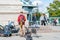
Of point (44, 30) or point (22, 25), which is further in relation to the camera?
point (44, 30)

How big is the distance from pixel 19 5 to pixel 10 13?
1.01 m

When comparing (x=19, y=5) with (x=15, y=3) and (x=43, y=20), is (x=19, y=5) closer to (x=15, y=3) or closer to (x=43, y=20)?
(x=15, y=3)

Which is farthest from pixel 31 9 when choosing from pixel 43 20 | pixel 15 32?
pixel 15 32

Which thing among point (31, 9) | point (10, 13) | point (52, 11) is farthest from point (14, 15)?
point (52, 11)

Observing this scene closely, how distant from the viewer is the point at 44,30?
19.0 m

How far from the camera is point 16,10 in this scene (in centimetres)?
2000

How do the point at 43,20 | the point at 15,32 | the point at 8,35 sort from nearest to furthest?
the point at 8,35 → the point at 15,32 → the point at 43,20

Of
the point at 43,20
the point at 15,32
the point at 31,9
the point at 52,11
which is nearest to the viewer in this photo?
the point at 15,32

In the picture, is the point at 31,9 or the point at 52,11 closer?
the point at 31,9

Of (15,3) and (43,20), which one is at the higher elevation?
(15,3)

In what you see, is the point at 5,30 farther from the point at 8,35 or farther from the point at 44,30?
the point at 44,30

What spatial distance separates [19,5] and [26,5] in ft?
103

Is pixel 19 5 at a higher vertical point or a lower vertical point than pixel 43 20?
higher

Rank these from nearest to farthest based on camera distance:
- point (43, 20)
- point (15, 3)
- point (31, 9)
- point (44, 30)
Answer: point (44, 30) < point (15, 3) < point (43, 20) < point (31, 9)
